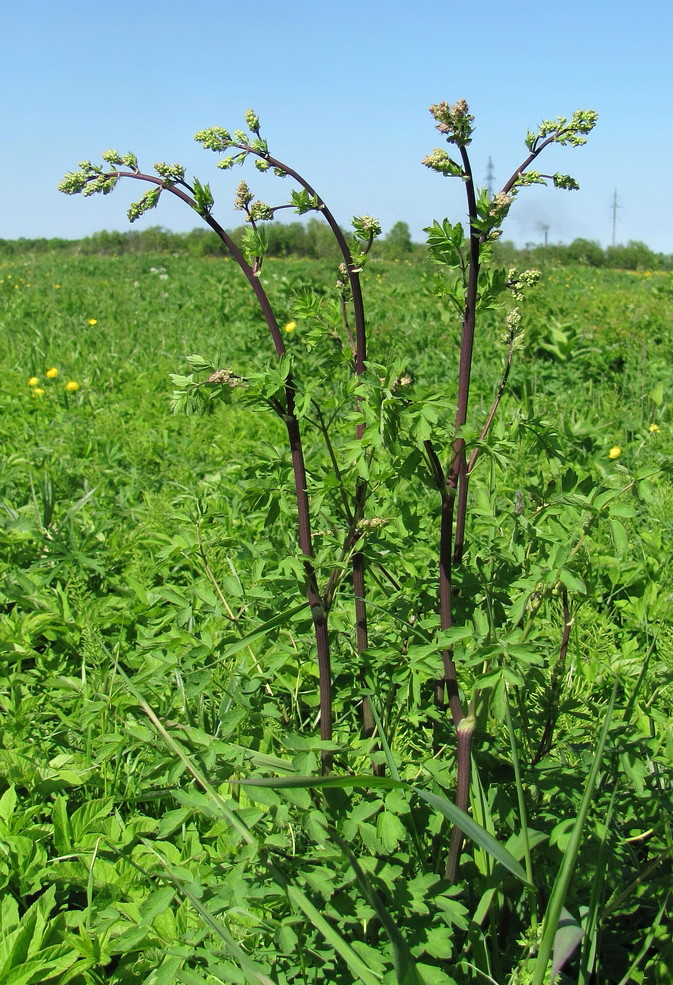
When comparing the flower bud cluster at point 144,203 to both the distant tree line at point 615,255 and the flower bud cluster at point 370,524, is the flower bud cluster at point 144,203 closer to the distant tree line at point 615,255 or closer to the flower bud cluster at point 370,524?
the flower bud cluster at point 370,524

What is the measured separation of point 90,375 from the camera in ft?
16.0

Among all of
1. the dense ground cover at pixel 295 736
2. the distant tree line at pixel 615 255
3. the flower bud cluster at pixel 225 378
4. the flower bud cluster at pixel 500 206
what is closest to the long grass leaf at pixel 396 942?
the dense ground cover at pixel 295 736

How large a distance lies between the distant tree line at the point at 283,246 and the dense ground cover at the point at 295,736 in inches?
643

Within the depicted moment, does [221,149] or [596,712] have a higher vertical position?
[221,149]

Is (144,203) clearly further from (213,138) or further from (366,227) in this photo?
(366,227)

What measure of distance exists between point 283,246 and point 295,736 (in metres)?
21.4

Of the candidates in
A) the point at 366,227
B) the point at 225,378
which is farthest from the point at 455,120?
the point at 225,378

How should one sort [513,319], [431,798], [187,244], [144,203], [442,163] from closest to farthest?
[431,798] < [442,163] < [144,203] < [513,319] < [187,244]

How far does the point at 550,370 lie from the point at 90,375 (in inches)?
114

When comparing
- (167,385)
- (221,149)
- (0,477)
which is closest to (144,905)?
(221,149)

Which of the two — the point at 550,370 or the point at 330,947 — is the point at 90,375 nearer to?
the point at 550,370

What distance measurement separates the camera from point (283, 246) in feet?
70.1

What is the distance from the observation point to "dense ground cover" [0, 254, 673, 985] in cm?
118

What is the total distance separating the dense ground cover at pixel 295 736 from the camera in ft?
3.88
